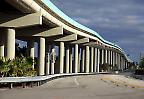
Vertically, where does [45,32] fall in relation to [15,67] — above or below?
above

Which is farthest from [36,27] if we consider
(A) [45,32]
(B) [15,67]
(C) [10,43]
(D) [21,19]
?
(B) [15,67]

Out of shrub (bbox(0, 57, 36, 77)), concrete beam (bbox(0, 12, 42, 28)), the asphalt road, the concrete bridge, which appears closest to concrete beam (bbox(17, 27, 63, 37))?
the concrete bridge

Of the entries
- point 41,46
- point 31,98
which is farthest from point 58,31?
point 31,98

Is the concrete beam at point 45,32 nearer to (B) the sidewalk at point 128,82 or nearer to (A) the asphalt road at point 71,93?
(B) the sidewalk at point 128,82

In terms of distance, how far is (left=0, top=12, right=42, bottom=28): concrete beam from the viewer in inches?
1781

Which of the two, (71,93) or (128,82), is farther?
(128,82)

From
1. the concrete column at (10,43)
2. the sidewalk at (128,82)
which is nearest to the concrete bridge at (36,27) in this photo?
the concrete column at (10,43)

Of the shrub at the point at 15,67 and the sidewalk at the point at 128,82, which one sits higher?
the shrub at the point at 15,67

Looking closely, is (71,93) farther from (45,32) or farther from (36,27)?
(45,32)

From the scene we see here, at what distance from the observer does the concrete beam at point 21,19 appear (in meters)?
45.2

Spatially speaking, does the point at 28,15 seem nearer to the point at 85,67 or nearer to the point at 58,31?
the point at 58,31

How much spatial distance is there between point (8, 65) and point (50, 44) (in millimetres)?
50095

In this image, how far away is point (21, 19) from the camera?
45.5 m

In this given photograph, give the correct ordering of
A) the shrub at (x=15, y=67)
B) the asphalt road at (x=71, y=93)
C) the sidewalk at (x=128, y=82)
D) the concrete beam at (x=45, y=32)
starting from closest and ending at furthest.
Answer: the asphalt road at (x=71, y=93), the shrub at (x=15, y=67), the sidewalk at (x=128, y=82), the concrete beam at (x=45, y=32)
